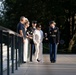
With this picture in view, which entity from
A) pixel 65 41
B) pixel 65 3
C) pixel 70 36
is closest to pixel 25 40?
pixel 65 3

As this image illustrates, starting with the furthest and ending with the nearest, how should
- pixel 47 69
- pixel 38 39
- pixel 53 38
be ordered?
1. pixel 38 39
2. pixel 53 38
3. pixel 47 69

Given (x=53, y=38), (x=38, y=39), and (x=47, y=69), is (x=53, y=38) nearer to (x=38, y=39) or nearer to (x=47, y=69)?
(x=38, y=39)

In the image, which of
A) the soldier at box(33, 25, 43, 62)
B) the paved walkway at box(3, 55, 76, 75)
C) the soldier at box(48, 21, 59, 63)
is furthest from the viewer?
the soldier at box(33, 25, 43, 62)

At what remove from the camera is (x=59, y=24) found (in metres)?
49.1

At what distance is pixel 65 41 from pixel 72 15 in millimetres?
6227

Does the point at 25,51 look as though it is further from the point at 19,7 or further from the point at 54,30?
the point at 19,7

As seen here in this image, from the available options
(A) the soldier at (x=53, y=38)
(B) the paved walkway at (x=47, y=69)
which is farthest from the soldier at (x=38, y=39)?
(B) the paved walkway at (x=47, y=69)

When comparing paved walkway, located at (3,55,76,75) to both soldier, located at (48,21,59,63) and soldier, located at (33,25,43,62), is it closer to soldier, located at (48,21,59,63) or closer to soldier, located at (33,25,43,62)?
soldier, located at (48,21,59,63)

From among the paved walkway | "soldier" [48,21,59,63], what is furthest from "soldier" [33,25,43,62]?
the paved walkway

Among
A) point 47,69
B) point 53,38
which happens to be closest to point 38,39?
point 53,38

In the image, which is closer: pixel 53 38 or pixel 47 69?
pixel 47 69

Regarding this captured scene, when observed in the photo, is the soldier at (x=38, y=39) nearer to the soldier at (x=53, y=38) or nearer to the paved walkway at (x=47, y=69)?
the soldier at (x=53, y=38)

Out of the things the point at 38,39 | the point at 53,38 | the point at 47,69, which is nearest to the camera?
the point at 47,69

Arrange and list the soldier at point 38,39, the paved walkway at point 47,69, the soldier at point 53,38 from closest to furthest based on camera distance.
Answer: the paved walkway at point 47,69
the soldier at point 53,38
the soldier at point 38,39
